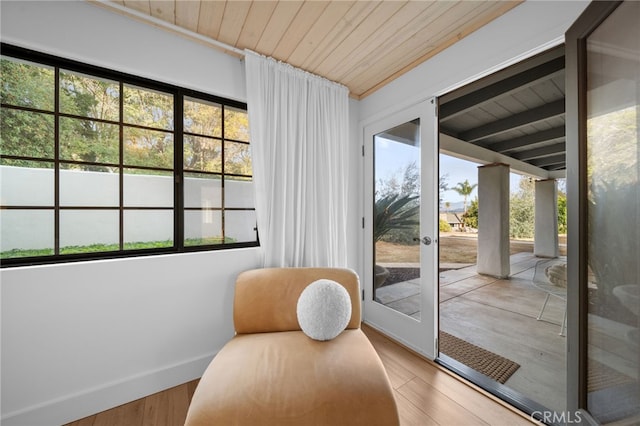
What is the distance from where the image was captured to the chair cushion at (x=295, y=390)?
0.93 meters

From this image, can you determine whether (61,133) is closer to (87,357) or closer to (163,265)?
(163,265)

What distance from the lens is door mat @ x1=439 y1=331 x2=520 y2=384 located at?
5.87ft

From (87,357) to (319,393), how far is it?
1.44m

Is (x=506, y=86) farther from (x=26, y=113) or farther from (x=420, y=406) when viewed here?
(x=26, y=113)

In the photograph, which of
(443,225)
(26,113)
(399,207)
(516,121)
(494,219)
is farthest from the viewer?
(494,219)

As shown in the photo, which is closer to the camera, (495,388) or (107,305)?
(107,305)

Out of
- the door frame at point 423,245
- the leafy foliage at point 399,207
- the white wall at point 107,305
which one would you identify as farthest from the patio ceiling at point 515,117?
the white wall at point 107,305

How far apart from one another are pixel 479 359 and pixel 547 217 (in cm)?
332

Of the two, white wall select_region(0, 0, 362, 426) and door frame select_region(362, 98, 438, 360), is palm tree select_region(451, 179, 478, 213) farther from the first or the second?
white wall select_region(0, 0, 362, 426)

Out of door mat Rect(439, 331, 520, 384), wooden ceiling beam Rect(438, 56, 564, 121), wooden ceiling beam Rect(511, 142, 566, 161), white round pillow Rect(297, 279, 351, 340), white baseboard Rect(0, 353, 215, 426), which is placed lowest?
door mat Rect(439, 331, 520, 384)

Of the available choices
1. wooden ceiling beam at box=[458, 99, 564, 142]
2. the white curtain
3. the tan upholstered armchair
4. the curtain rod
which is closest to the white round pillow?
the tan upholstered armchair

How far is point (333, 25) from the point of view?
5.19 feet

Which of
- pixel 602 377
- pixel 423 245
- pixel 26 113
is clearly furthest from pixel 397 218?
pixel 26 113

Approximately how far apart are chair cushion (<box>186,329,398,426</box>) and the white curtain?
2.73ft
